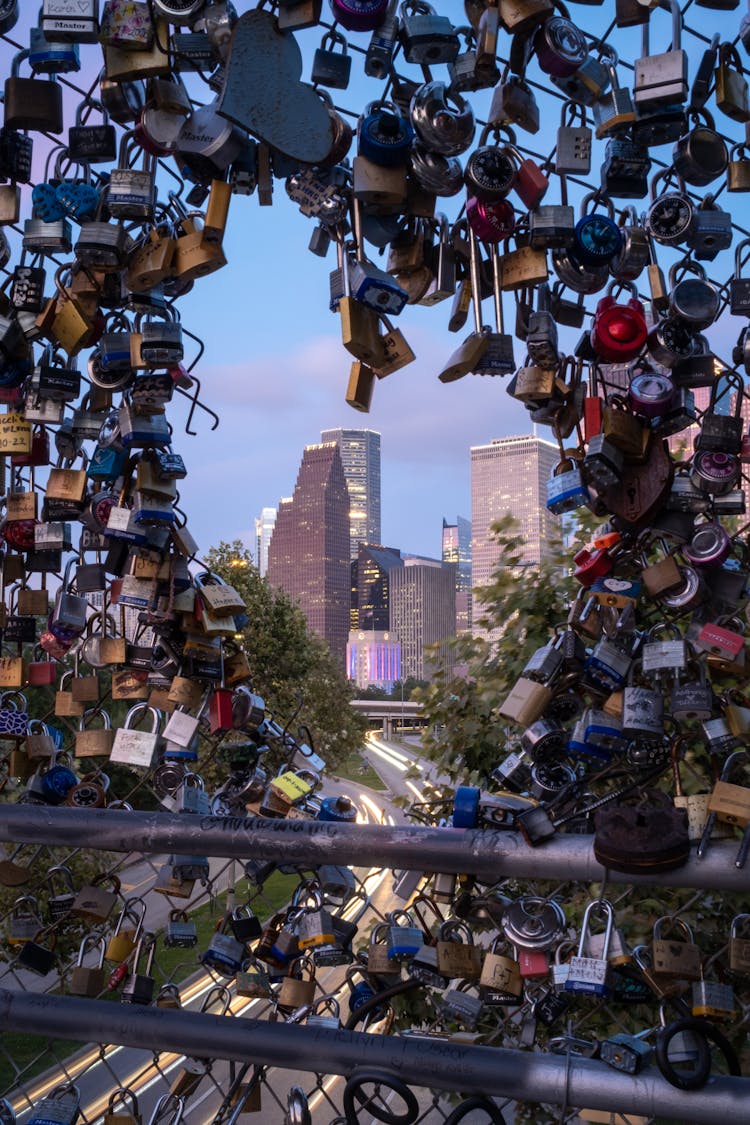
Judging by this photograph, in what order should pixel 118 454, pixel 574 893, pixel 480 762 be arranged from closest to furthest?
pixel 118 454, pixel 574 893, pixel 480 762

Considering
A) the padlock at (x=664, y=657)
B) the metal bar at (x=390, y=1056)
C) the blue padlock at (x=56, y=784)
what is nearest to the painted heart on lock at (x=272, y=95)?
the padlock at (x=664, y=657)

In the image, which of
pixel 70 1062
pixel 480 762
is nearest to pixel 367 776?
pixel 70 1062

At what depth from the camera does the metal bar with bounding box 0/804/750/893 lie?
1454 millimetres

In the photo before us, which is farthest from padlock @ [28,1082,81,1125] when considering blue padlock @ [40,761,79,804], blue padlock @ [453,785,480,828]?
blue padlock @ [453,785,480,828]

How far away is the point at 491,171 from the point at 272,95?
0.41 meters

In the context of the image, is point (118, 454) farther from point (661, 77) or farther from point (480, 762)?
point (480, 762)

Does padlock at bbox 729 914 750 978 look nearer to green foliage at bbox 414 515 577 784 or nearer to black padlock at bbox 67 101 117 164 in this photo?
black padlock at bbox 67 101 117 164

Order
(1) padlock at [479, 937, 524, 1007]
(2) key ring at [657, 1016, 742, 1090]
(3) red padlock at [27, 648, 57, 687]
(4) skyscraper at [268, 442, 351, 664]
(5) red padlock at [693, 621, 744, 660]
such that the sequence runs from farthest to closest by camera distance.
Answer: (4) skyscraper at [268, 442, 351, 664] → (3) red padlock at [27, 648, 57, 687] → (1) padlock at [479, 937, 524, 1007] → (5) red padlock at [693, 621, 744, 660] → (2) key ring at [657, 1016, 742, 1090]

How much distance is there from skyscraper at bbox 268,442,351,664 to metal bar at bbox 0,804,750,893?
138 metres

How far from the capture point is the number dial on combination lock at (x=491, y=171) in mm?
1812

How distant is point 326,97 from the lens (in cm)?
187

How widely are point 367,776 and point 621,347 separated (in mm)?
61078

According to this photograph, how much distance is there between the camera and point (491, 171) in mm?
1812

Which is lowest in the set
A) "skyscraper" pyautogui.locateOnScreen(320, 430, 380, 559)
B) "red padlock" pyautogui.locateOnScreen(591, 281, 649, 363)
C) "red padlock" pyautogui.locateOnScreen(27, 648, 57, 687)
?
"red padlock" pyautogui.locateOnScreen(27, 648, 57, 687)
